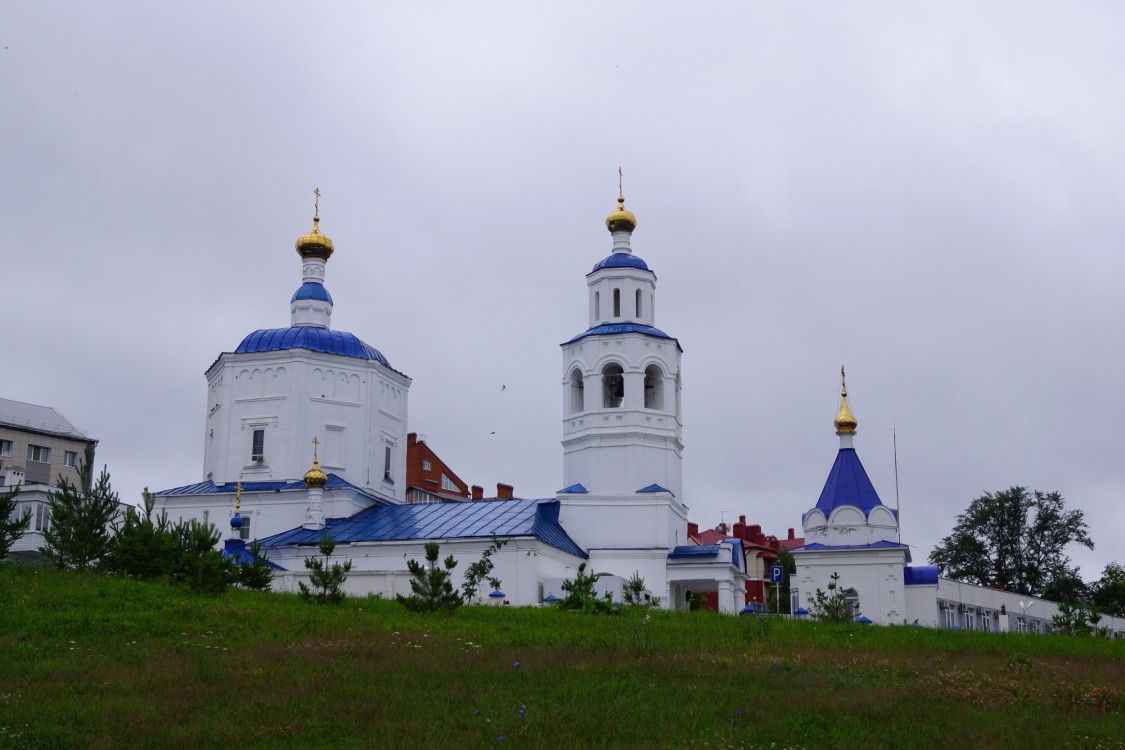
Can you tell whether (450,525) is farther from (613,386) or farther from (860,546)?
(860,546)

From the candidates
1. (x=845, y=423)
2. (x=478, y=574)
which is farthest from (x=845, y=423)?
(x=478, y=574)

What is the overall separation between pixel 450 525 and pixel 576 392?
18.6ft

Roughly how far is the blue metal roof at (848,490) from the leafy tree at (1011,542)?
1918 centimetres

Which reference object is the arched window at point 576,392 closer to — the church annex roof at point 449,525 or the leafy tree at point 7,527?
the church annex roof at point 449,525

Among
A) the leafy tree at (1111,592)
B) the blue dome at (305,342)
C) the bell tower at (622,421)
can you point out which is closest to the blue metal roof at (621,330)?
the bell tower at (622,421)

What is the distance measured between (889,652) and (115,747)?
10.7 m

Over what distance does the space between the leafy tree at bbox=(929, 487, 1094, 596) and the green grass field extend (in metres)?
34.4

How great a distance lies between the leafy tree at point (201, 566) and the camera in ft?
70.0

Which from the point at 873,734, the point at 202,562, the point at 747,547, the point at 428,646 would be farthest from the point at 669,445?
the point at 747,547

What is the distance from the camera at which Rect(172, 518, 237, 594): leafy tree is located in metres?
21.3

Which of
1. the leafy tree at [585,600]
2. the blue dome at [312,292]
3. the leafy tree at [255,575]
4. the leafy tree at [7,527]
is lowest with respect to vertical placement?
the leafy tree at [585,600]

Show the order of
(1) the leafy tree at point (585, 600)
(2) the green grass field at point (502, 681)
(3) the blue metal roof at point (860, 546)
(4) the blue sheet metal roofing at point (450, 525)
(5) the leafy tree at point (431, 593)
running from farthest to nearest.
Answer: (3) the blue metal roof at point (860, 546), (4) the blue sheet metal roofing at point (450, 525), (1) the leafy tree at point (585, 600), (5) the leafy tree at point (431, 593), (2) the green grass field at point (502, 681)

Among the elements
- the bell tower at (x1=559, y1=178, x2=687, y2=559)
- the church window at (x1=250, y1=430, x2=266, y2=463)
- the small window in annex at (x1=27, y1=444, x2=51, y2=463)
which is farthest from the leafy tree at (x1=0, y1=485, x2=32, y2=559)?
the small window in annex at (x1=27, y1=444, x2=51, y2=463)

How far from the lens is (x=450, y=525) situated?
3419 centimetres
